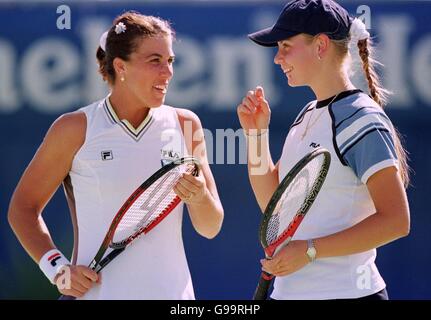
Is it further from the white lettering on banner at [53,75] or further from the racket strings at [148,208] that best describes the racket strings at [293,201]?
the white lettering on banner at [53,75]

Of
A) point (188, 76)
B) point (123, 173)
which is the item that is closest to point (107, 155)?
point (123, 173)

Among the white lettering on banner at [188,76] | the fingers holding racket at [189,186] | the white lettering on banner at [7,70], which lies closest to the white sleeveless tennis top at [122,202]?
the fingers holding racket at [189,186]

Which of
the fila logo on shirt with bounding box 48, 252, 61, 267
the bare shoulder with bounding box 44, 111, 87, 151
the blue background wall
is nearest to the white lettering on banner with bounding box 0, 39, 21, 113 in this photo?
the blue background wall

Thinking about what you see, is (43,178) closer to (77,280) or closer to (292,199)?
(77,280)

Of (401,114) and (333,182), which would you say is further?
(401,114)

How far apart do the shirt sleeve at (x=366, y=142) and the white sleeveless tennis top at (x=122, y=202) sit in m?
0.51

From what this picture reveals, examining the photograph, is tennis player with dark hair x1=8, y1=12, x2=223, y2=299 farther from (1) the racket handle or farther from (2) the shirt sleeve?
(2) the shirt sleeve

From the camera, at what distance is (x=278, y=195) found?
8.20 feet

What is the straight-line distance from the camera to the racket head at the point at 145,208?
8.64ft

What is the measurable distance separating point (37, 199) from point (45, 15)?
153cm

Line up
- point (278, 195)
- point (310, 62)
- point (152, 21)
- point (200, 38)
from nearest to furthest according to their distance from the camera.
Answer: point (278, 195), point (310, 62), point (152, 21), point (200, 38)

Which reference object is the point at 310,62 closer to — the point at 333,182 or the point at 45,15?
the point at 333,182

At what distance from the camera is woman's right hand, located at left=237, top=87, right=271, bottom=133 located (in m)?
2.76
